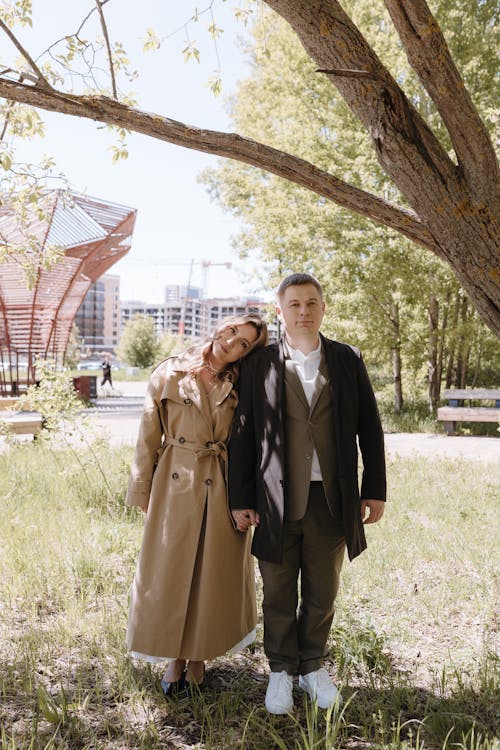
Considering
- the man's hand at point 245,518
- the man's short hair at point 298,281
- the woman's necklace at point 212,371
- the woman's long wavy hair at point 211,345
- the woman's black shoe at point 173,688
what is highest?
the man's short hair at point 298,281

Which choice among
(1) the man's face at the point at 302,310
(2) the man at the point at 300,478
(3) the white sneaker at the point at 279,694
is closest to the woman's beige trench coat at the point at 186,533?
(2) the man at the point at 300,478

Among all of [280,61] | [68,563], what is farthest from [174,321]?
[68,563]

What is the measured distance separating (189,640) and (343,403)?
1.34 metres

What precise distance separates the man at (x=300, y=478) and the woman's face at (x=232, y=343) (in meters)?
0.09

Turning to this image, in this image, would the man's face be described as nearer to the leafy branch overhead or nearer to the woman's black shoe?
the leafy branch overhead

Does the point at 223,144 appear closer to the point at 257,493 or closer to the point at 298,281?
the point at 298,281

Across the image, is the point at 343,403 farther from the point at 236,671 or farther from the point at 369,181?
the point at 369,181

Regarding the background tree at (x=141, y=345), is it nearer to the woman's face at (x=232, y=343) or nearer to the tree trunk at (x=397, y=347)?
the tree trunk at (x=397, y=347)

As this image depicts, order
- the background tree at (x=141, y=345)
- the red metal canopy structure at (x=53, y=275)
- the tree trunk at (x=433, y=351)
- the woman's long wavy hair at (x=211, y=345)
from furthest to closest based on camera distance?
1. the background tree at (x=141, y=345)
2. the red metal canopy structure at (x=53, y=275)
3. the tree trunk at (x=433, y=351)
4. the woman's long wavy hair at (x=211, y=345)

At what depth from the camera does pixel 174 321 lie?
18862 cm

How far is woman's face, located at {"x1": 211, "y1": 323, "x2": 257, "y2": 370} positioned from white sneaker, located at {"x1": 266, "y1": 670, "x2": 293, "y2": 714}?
151 centimetres

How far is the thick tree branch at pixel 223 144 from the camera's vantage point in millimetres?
2721

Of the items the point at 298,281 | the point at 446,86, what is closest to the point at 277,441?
the point at 298,281

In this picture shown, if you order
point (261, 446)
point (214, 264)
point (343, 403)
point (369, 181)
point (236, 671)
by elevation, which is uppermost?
point (214, 264)
